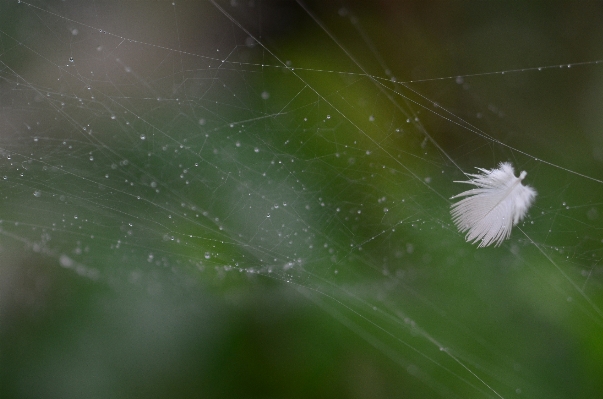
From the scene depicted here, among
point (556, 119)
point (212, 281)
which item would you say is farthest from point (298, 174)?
point (556, 119)

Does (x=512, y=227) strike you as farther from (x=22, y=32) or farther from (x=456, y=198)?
(x=22, y=32)

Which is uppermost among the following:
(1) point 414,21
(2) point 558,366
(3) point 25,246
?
(1) point 414,21

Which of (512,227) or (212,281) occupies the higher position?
(512,227)

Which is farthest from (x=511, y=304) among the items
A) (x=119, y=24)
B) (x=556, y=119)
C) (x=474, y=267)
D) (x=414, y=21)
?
(x=119, y=24)
